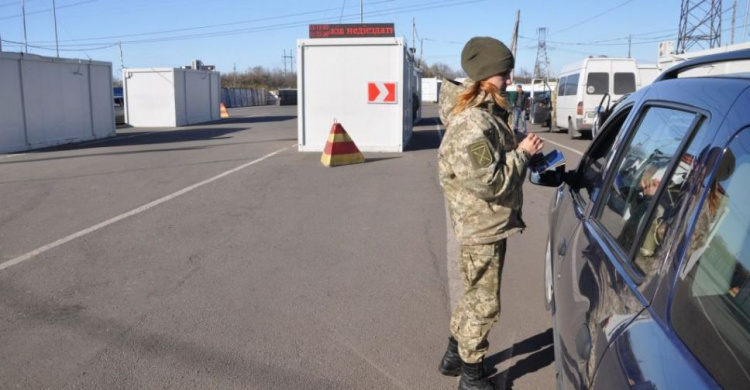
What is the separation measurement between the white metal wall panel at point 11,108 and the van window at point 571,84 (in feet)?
54.1

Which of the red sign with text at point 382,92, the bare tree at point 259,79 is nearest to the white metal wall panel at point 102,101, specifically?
the red sign with text at point 382,92

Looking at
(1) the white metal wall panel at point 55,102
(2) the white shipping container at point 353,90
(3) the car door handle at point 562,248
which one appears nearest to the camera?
(3) the car door handle at point 562,248

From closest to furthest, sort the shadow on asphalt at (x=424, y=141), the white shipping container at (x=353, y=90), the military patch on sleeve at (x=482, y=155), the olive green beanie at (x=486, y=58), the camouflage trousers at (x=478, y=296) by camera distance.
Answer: the military patch on sleeve at (x=482, y=155) → the olive green beanie at (x=486, y=58) → the camouflage trousers at (x=478, y=296) → the white shipping container at (x=353, y=90) → the shadow on asphalt at (x=424, y=141)

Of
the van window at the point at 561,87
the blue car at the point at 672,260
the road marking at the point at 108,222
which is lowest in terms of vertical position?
the road marking at the point at 108,222

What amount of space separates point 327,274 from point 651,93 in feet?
11.1

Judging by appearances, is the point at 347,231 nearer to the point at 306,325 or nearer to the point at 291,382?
the point at 306,325

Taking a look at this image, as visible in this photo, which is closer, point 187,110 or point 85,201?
point 85,201

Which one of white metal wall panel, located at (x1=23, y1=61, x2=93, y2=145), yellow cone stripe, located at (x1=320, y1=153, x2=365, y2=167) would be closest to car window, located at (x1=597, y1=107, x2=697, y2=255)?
yellow cone stripe, located at (x1=320, y1=153, x2=365, y2=167)

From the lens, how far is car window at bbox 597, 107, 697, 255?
2250mm

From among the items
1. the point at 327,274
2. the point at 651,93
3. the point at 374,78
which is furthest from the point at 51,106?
the point at 651,93

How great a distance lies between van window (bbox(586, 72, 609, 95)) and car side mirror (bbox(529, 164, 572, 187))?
1656cm

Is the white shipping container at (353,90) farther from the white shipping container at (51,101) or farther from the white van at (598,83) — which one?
the white shipping container at (51,101)

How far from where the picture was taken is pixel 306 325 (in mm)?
4320

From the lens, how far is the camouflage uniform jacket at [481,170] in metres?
2.77
